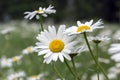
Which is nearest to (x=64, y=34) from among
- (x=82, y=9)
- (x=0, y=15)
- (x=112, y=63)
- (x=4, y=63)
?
(x=4, y=63)

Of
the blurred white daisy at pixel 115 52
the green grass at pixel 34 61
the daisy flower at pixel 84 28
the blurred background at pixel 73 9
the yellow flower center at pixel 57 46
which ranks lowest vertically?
the blurred white daisy at pixel 115 52

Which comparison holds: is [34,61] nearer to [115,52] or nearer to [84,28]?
[84,28]

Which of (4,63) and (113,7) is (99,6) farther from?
(4,63)

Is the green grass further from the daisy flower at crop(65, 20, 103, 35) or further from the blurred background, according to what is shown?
the blurred background

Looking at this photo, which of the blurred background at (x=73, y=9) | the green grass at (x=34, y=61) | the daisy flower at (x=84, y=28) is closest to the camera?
the daisy flower at (x=84, y=28)

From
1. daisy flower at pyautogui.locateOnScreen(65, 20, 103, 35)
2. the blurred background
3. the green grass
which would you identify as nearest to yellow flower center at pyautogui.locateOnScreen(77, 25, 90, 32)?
daisy flower at pyautogui.locateOnScreen(65, 20, 103, 35)

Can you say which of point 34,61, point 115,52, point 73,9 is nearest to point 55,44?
point 115,52

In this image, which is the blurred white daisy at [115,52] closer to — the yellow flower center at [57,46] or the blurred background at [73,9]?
the yellow flower center at [57,46]

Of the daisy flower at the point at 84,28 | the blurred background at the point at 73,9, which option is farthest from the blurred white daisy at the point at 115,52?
the blurred background at the point at 73,9
